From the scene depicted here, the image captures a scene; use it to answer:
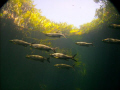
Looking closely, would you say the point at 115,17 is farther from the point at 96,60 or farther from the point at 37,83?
the point at 37,83

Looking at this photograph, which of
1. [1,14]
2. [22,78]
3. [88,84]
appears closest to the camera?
[1,14]

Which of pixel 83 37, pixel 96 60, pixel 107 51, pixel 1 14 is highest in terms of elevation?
pixel 1 14

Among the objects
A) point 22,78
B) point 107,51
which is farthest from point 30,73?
point 107,51

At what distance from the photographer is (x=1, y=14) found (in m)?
8.99

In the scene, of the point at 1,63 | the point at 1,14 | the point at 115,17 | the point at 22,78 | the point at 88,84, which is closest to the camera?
the point at 1,14

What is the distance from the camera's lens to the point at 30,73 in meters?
14.2

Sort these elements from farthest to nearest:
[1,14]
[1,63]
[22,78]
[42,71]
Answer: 1. [42,71]
2. [22,78]
3. [1,63]
4. [1,14]

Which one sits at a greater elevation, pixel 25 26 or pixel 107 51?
pixel 25 26

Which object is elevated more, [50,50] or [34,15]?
[34,15]

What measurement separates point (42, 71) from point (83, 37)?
34.2ft

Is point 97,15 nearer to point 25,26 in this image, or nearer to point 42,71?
point 25,26

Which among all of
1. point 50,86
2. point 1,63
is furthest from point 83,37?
point 1,63

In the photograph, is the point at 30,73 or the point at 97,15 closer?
the point at 97,15

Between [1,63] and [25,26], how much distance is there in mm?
7731
